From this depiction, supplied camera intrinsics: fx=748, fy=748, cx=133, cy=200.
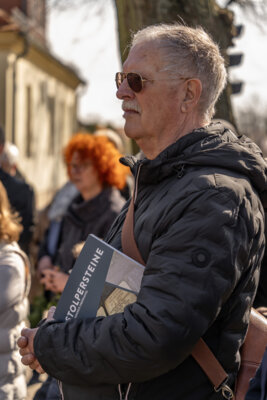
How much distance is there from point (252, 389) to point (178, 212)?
556 mm

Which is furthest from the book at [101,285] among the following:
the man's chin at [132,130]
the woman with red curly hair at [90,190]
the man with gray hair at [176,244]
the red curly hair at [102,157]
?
the red curly hair at [102,157]

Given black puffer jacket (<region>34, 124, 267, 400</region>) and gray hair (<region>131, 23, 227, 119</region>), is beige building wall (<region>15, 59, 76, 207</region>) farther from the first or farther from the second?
black puffer jacket (<region>34, 124, 267, 400</region>)

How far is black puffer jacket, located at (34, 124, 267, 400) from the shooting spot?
2166mm

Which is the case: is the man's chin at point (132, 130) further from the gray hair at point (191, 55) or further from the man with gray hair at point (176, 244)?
the gray hair at point (191, 55)

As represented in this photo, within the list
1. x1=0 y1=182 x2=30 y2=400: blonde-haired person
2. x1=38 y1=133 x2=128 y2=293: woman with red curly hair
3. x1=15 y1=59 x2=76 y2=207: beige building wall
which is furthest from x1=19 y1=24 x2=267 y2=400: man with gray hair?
x1=15 y1=59 x2=76 y2=207: beige building wall

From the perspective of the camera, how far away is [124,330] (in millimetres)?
2209

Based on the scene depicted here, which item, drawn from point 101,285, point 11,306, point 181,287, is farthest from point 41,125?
point 181,287

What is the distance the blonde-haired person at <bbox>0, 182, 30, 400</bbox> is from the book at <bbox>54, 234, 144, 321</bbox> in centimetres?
133

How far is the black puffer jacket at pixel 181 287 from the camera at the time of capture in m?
2.17

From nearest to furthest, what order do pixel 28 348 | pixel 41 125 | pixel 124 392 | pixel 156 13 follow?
pixel 124 392 → pixel 28 348 → pixel 156 13 → pixel 41 125

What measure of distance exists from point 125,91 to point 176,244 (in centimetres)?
65

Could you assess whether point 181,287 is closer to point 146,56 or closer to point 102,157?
point 146,56

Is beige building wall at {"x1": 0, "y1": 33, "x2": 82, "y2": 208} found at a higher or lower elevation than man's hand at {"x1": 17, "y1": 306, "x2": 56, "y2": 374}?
lower

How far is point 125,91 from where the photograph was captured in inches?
102
